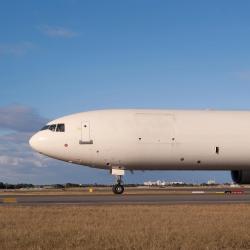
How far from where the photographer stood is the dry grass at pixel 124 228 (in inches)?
486

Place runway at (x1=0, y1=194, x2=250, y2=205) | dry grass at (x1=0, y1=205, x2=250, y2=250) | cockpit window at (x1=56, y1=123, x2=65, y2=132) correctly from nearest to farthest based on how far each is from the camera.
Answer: dry grass at (x1=0, y1=205, x2=250, y2=250)
runway at (x1=0, y1=194, x2=250, y2=205)
cockpit window at (x1=56, y1=123, x2=65, y2=132)

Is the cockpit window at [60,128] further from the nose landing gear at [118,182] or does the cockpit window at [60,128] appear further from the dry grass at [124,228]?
the dry grass at [124,228]

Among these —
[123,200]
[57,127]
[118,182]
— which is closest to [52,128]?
[57,127]

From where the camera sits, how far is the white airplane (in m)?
37.2

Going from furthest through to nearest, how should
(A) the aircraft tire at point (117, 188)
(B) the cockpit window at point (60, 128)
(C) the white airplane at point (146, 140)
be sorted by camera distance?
(B) the cockpit window at point (60, 128)
(C) the white airplane at point (146, 140)
(A) the aircraft tire at point (117, 188)

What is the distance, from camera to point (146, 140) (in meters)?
37.9

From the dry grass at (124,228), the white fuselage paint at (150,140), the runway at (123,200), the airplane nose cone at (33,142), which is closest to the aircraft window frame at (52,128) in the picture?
the white fuselage paint at (150,140)

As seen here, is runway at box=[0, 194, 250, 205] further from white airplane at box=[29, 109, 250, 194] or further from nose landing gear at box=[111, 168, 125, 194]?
white airplane at box=[29, 109, 250, 194]

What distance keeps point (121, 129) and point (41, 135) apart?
5.76 meters

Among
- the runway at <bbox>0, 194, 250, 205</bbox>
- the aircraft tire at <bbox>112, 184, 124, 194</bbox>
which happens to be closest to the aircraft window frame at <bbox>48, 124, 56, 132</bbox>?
the aircraft tire at <bbox>112, 184, 124, 194</bbox>

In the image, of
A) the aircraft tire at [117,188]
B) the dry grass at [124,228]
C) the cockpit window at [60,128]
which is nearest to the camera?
the dry grass at [124,228]

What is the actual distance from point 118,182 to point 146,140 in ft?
12.0

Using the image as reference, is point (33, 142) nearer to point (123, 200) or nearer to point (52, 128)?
point (52, 128)

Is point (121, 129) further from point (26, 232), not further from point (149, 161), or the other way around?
point (26, 232)
